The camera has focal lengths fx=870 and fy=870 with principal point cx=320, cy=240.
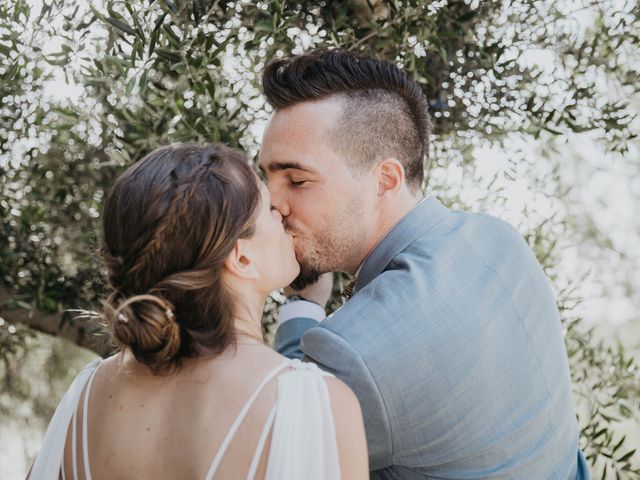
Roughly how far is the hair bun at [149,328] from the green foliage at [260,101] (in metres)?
1.13

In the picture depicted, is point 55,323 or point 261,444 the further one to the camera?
point 55,323

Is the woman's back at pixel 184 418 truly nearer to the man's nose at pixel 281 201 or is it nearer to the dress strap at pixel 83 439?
the dress strap at pixel 83 439

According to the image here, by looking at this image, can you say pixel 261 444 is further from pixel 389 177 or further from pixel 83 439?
pixel 389 177

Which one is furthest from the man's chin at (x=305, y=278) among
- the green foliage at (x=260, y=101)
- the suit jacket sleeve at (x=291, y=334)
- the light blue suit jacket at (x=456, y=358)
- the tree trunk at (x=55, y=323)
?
the tree trunk at (x=55, y=323)

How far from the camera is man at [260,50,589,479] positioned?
6.97ft

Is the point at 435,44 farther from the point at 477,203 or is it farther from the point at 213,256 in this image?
the point at 213,256

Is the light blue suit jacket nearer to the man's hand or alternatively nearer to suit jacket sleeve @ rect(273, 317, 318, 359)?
suit jacket sleeve @ rect(273, 317, 318, 359)

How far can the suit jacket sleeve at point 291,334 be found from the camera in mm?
2576

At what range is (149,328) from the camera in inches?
73.8

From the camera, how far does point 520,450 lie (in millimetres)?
2289

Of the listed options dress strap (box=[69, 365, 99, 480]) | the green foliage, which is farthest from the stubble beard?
dress strap (box=[69, 365, 99, 480])

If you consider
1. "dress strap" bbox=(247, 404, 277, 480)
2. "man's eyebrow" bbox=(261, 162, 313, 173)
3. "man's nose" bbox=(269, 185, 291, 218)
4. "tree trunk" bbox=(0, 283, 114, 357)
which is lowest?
"tree trunk" bbox=(0, 283, 114, 357)

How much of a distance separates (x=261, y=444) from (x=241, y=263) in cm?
45

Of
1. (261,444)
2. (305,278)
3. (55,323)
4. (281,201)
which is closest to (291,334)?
(305,278)
